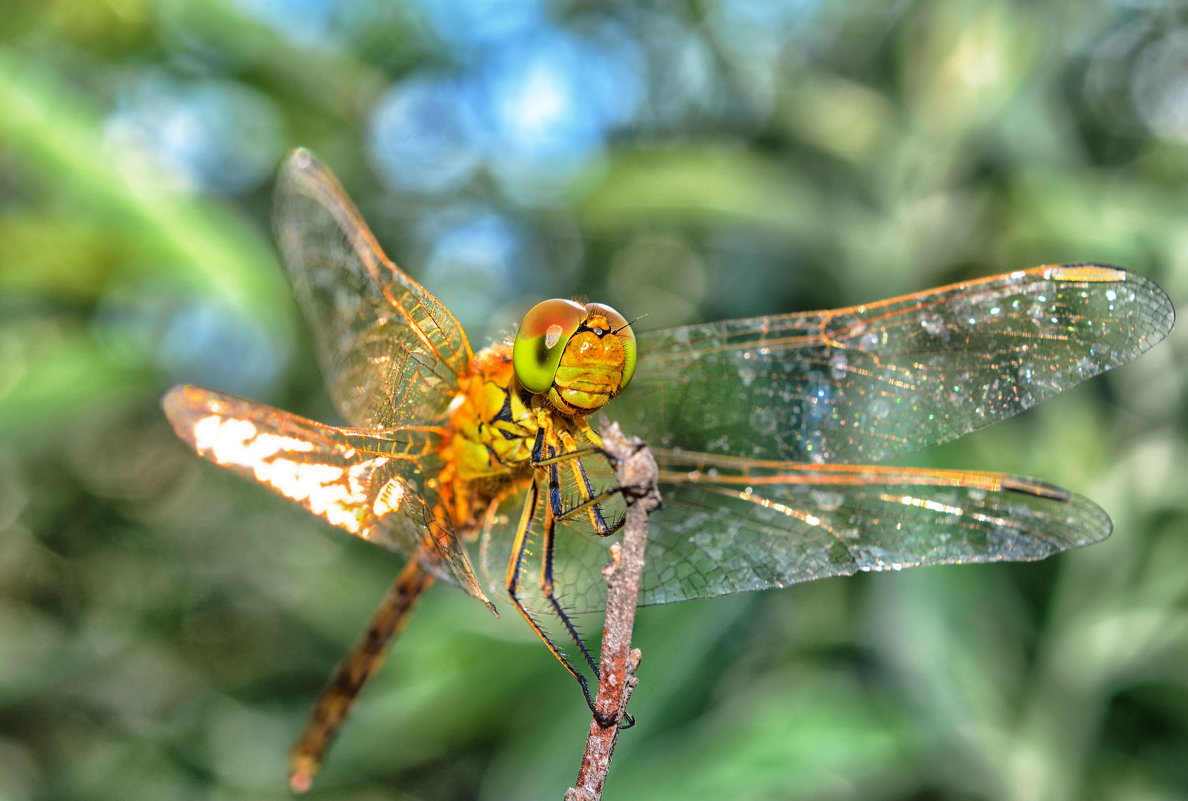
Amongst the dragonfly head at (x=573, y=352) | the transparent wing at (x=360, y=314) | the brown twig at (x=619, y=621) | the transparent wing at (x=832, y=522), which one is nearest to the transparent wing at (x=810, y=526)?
the transparent wing at (x=832, y=522)

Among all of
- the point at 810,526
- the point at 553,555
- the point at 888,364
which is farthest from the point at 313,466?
the point at 888,364

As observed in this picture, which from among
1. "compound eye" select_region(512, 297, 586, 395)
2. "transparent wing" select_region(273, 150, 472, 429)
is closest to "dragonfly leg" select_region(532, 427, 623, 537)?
"compound eye" select_region(512, 297, 586, 395)

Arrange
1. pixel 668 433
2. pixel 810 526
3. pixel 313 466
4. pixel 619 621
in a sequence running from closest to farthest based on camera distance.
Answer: pixel 619 621 → pixel 313 466 → pixel 810 526 → pixel 668 433

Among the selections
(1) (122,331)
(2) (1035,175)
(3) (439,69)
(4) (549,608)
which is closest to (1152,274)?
(2) (1035,175)

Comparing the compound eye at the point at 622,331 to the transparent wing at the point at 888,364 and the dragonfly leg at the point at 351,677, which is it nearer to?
the transparent wing at the point at 888,364

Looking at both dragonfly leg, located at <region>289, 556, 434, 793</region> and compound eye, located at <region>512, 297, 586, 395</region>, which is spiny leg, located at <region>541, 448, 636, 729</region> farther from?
dragonfly leg, located at <region>289, 556, 434, 793</region>

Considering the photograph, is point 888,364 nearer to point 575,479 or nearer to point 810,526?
point 810,526
